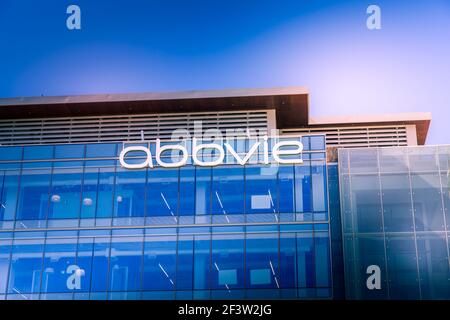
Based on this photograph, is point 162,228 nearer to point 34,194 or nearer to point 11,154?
point 34,194

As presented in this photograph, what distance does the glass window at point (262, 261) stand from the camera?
31.6 m

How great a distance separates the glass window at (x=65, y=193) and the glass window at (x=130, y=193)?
81.0 inches

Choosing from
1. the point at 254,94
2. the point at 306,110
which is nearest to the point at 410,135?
the point at 306,110

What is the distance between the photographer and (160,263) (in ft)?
106

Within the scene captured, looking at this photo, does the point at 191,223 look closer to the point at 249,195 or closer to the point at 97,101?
the point at 249,195

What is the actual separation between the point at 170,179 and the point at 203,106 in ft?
18.9

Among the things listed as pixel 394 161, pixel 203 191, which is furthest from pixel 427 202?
pixel 203 191

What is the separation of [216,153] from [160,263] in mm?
6179

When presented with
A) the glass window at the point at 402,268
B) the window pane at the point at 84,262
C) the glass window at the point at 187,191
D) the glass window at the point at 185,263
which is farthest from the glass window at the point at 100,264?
the glass window at the point at 402,268

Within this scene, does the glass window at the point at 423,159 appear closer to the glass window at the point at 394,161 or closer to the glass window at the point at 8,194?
the glass window at the point at 394,161

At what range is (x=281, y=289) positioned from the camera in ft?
103

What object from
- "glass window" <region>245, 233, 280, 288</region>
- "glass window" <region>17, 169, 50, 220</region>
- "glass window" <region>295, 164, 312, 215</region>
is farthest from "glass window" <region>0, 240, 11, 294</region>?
"glass window" <region>295, 164, 312, 215</region>

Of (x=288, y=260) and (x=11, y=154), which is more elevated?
(x=11, y=154)

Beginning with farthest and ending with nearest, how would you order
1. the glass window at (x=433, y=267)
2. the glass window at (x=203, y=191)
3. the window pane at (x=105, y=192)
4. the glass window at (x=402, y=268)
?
the window pane at (x=105, y=192) < the glass window at (x=203, y=191) < the glass window at (x=402, y=268) < the glass window at (x=433, y=267)
